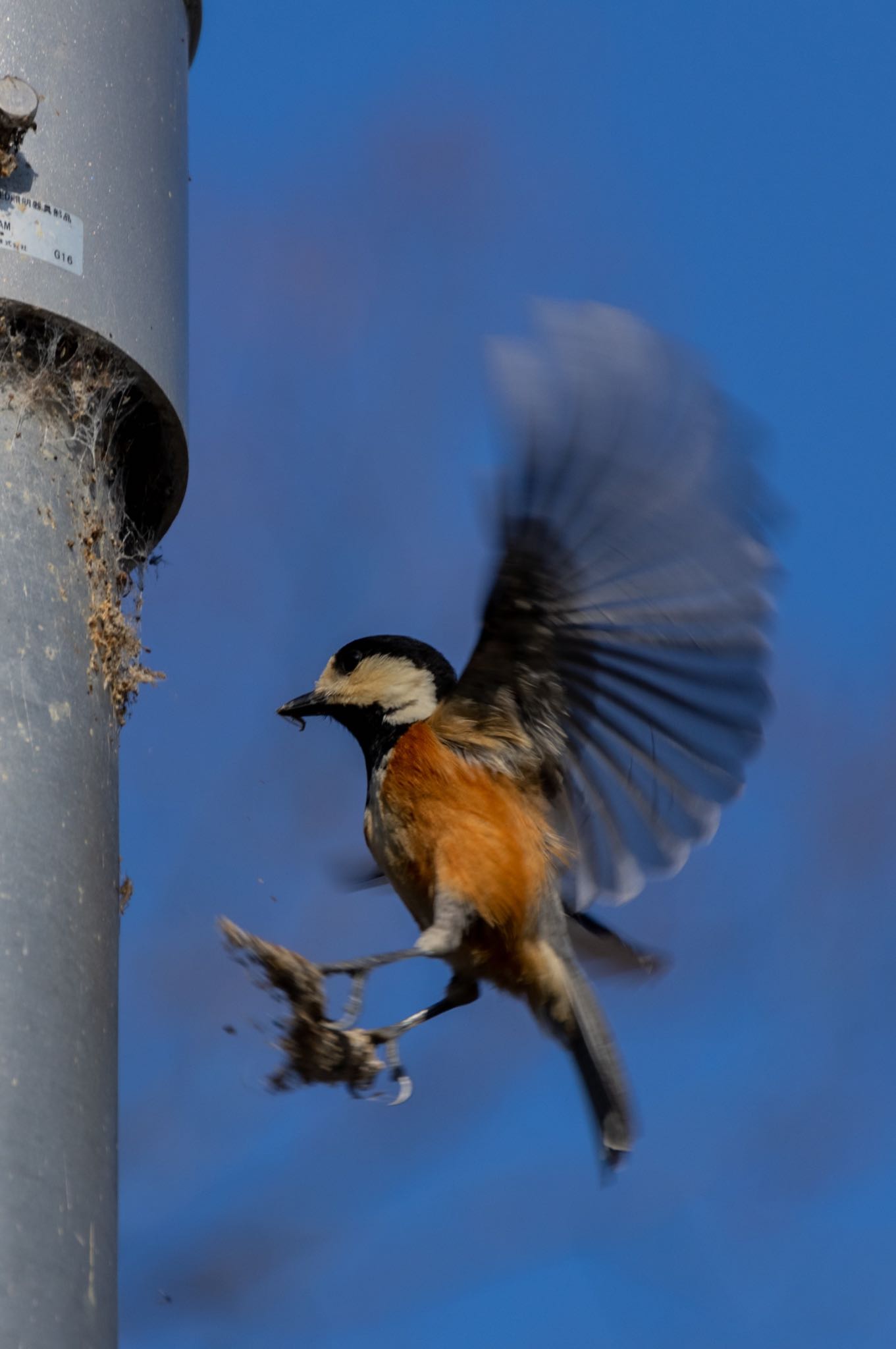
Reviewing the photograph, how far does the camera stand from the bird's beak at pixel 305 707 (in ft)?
11.6

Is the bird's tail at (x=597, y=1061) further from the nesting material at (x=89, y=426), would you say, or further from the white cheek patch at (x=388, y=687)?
the nesting material at (x=89, y=426)

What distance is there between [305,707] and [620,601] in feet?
2.32

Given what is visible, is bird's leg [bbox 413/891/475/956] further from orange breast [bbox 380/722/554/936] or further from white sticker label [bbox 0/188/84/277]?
white sticker label [bbox 0/188/84/277]

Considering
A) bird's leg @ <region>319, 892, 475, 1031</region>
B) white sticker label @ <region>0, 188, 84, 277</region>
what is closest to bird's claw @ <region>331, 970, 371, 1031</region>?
bird's leg @ <region>319, 892, 475, 1031</region>

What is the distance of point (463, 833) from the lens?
325 cm

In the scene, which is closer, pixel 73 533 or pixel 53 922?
pixel 53 922

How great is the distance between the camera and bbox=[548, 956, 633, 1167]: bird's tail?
3211 millimetres

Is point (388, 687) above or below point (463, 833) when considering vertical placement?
above

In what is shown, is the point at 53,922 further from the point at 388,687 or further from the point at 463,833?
the point at 388,687

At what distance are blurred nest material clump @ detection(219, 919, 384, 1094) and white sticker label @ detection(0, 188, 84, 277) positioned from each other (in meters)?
0.90

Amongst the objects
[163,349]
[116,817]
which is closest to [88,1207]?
[116,817]

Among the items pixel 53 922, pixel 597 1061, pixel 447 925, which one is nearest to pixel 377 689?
pixel 447 925

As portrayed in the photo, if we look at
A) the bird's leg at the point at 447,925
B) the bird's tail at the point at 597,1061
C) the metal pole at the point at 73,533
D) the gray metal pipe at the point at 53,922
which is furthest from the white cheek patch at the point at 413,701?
the gray metal pipe at the point at 53,922

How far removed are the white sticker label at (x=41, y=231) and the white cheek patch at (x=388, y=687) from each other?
48.9 inches
